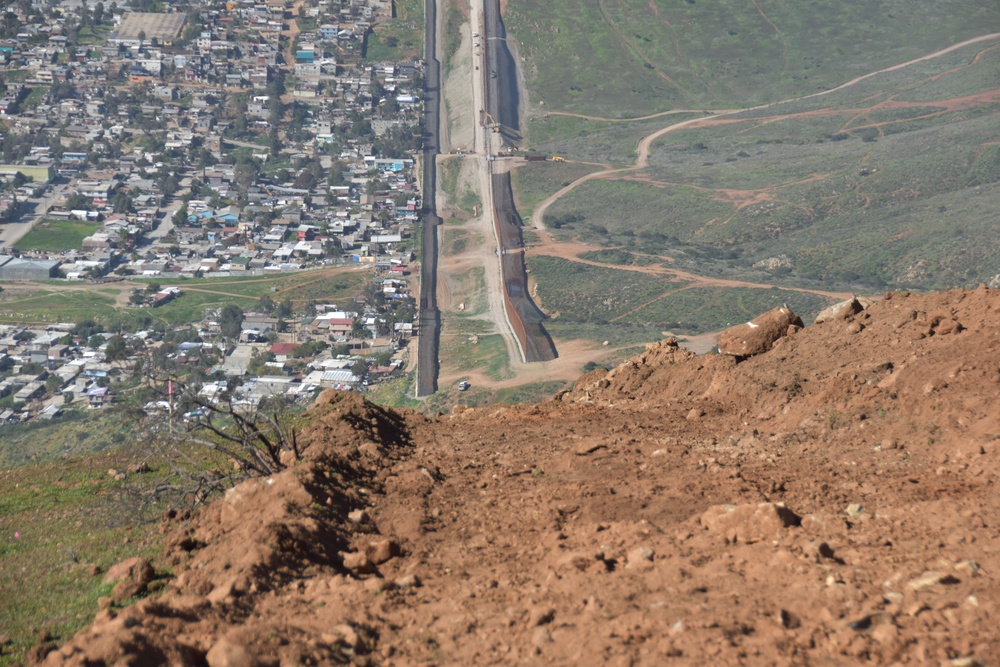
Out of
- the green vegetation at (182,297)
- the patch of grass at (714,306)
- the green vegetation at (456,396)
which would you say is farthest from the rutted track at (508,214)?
the green vegetation at (182,297)

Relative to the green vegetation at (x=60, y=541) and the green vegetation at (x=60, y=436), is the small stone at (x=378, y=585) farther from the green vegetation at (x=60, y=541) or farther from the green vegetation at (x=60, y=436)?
the green vegetation at (x=60, y=436)

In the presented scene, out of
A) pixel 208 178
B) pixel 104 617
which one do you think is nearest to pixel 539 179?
pixel 208 178

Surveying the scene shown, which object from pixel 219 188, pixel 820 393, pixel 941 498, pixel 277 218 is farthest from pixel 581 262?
pixel 941 498

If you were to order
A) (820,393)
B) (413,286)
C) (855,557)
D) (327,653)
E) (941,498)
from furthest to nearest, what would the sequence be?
(413,286) < (820,393) < (941,498) < (855,557) < (327,653)

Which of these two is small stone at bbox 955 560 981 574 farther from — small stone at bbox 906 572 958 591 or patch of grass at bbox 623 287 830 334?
patch of grass at bbox 623 287 830 334

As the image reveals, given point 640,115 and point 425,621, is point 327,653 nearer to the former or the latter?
point 425,621

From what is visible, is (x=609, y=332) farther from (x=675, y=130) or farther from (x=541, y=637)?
(x=675, y=130)
